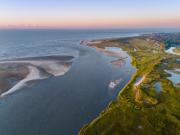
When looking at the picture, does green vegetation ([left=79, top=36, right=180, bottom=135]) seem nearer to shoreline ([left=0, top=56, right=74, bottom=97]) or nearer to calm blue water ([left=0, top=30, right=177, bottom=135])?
calm blue water ([left=0, top=30, right=177, bottom=135])

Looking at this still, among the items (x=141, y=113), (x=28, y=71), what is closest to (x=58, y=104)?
(x=141, y=113)

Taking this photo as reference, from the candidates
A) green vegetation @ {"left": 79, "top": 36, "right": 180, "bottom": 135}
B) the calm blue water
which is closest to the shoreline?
the calm blue water

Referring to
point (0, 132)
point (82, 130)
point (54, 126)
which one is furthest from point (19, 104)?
point (82, 130)

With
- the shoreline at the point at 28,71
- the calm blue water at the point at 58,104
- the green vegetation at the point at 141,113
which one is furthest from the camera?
the shoreline at the point at 28,71

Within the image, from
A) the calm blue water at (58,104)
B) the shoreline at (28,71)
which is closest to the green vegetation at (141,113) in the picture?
the calm blue water at (58,104)

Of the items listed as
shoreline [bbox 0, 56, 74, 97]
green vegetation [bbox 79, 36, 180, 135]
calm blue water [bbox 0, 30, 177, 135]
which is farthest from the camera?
shoreline [bbox 0, 56, 74, 97]

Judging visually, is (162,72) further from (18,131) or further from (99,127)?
(18,131)

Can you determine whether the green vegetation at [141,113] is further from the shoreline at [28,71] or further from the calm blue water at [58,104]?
the shoreline at [28,71]

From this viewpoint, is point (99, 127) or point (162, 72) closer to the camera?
point (99, 127)

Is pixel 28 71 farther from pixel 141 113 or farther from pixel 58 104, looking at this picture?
pixel 141 113

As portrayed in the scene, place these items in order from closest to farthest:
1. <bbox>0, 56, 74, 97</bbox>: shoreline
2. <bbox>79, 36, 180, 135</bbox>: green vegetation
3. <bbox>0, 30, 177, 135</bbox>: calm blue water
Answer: <bbox>79, 36, 180, 135</bbox>: green vegetation < <bbox>0, 30, 177, 135</bbox>: calm blue water < <bbox>0, 56, 74, 97</bbox>: shoreline

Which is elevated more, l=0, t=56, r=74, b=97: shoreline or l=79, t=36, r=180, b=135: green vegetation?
l=79, t=36, r=180, b=135: green vegetation
